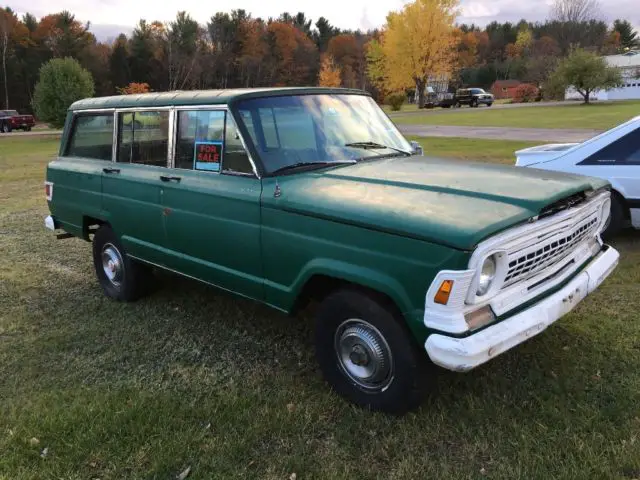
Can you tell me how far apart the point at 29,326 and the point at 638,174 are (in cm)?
617

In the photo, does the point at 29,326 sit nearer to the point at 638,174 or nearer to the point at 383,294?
the point at 383,294

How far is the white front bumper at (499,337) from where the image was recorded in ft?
8.73

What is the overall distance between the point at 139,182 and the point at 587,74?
4426 cm

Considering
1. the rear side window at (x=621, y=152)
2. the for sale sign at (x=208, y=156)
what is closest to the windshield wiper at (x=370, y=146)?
the for sale sign at (x=208, y=156)

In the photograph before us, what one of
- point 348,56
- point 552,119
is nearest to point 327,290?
point 552,119

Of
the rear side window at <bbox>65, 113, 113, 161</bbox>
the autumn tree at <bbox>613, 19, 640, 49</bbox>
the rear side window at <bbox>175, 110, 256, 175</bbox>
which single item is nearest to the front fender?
the rear side window at <bbox>175, 110, 256, 175</bbox>

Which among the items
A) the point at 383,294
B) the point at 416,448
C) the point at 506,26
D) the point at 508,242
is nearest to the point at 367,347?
the point at 383,294

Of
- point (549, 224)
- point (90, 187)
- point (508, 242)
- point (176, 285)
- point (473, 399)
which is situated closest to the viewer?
point (508, 242)

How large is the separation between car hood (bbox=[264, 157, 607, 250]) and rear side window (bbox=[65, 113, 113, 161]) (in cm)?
241

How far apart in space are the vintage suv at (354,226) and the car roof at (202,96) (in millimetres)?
19

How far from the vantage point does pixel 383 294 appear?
307cm

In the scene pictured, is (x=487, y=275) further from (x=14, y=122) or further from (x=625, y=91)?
(x=625, y=91)

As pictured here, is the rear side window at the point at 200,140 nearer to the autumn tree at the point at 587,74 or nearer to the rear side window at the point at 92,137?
the rear side window at the point at 92,137

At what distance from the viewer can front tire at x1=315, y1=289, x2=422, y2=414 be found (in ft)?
9.84
